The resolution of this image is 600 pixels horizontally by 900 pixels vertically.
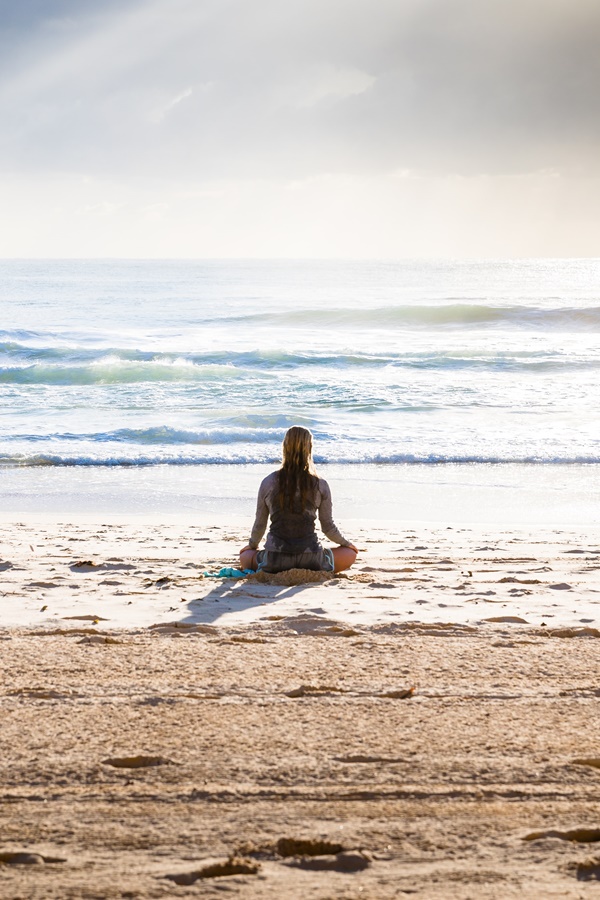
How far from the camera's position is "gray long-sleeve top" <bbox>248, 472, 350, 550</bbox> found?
5664mm

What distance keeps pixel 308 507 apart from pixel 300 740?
2.74 m

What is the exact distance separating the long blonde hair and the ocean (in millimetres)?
4407

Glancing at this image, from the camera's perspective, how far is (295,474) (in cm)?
563

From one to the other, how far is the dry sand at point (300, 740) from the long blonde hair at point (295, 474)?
683 mm

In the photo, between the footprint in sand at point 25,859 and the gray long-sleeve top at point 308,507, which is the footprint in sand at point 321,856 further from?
the gray long-sleeve top at point 308,507

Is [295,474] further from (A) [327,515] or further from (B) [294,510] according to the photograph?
(A) [327,515]

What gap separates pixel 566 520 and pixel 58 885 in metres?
7.43

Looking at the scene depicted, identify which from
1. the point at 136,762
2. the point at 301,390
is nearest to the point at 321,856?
the point at 136,762

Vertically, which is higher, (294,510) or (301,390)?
(301,390)

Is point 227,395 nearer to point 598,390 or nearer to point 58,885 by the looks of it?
point 598,390

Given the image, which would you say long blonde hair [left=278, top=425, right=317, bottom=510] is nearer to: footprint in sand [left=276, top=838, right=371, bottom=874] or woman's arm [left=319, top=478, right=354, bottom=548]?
woman's arm [left=319, top=478, right=354, bottom=548]

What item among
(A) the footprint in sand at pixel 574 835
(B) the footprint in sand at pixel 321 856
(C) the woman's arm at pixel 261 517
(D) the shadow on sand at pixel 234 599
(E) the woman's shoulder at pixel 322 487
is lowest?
(B) the footprint in sand at pixel 321 856

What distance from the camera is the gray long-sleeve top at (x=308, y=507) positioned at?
18.6ft

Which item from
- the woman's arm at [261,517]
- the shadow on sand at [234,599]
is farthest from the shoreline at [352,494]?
the shadow on sand at [234,599]
